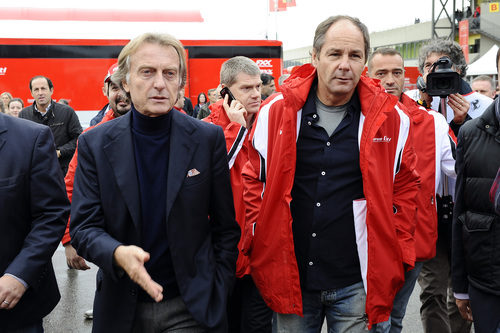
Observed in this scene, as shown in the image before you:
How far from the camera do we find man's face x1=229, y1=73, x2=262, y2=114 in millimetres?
4285

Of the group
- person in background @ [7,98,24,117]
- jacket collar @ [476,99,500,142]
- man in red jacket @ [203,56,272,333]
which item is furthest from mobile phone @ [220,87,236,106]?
person in background @ [7,98,24,117]

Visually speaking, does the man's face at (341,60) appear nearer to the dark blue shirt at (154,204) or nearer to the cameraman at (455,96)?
the dark blue shirt at (154,204)

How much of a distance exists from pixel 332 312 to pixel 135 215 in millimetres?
1165

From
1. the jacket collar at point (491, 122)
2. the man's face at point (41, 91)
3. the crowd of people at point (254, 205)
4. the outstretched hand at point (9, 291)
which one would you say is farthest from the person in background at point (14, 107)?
the jacket collar at point (491, 122)

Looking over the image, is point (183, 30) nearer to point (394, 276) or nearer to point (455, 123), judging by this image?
point (455, 123)

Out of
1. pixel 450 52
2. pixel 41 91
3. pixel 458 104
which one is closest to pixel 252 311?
pixel 458 104

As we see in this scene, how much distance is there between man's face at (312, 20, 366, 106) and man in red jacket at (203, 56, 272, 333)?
0.60 meters

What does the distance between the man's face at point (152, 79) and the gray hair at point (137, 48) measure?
2 centimetres

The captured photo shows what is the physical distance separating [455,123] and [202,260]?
2.67m

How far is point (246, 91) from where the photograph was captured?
4316 mm

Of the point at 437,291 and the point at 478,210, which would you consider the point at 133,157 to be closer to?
the point at 478,210

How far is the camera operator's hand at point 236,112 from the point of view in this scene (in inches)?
153

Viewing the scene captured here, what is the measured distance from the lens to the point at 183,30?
56.9 feet

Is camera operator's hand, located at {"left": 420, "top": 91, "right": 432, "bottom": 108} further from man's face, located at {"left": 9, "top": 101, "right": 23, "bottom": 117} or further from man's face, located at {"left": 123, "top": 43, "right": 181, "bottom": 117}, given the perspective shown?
man's face, located at {"left": 9, "top": 101, "right": 23, "bottom": 117}
